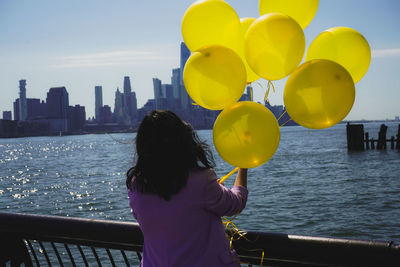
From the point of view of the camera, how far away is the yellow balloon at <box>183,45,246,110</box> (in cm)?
Result: 224

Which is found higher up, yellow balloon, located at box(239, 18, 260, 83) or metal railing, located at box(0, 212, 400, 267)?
yellow balloon, located at box(239, 18, 260, 83)

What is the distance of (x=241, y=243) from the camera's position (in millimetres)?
2307

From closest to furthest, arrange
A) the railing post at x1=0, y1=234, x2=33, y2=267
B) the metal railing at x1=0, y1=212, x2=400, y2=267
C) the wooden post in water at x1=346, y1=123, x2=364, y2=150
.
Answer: the metal railing at x1=0, y1=212, x2=400, y2=267 < the railing post at x1=0, y1=234, x2=33, y2=267 < the wooden post in water at x1=346, y1=123, x2=364, y2=150

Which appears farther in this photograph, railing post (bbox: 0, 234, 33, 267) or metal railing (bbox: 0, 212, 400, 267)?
railing post (bbox: 0, 234, 33, 267)

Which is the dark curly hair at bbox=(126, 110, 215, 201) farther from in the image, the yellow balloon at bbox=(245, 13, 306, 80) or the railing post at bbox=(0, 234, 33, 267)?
the railing post at bbox=(0, 234, 33, 267)

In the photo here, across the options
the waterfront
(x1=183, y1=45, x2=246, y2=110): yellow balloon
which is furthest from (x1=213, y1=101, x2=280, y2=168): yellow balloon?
the waterfront

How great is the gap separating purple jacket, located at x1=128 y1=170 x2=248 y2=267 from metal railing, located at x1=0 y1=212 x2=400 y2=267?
16.4 inches

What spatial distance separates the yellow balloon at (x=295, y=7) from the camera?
8.53 feet

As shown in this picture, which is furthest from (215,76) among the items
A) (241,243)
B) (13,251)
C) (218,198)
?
(13,251)

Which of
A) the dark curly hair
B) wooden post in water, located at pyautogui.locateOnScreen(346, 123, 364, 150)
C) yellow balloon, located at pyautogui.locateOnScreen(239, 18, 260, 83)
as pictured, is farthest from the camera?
wooden post in water, located at pyautogui.locateOnScreen(346, 123, 364, 150)

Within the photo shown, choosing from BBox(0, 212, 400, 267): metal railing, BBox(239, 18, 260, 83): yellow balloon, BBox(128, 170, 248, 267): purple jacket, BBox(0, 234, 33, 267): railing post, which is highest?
BBox(239, 18, 260, 83): yellow balloon

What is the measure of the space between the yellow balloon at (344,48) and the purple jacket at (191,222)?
125cm

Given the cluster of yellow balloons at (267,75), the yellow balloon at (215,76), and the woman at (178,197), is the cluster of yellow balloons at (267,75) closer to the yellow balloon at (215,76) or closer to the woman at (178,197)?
the yellow balloon at (215,76)

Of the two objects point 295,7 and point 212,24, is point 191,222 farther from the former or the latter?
point 295,7
